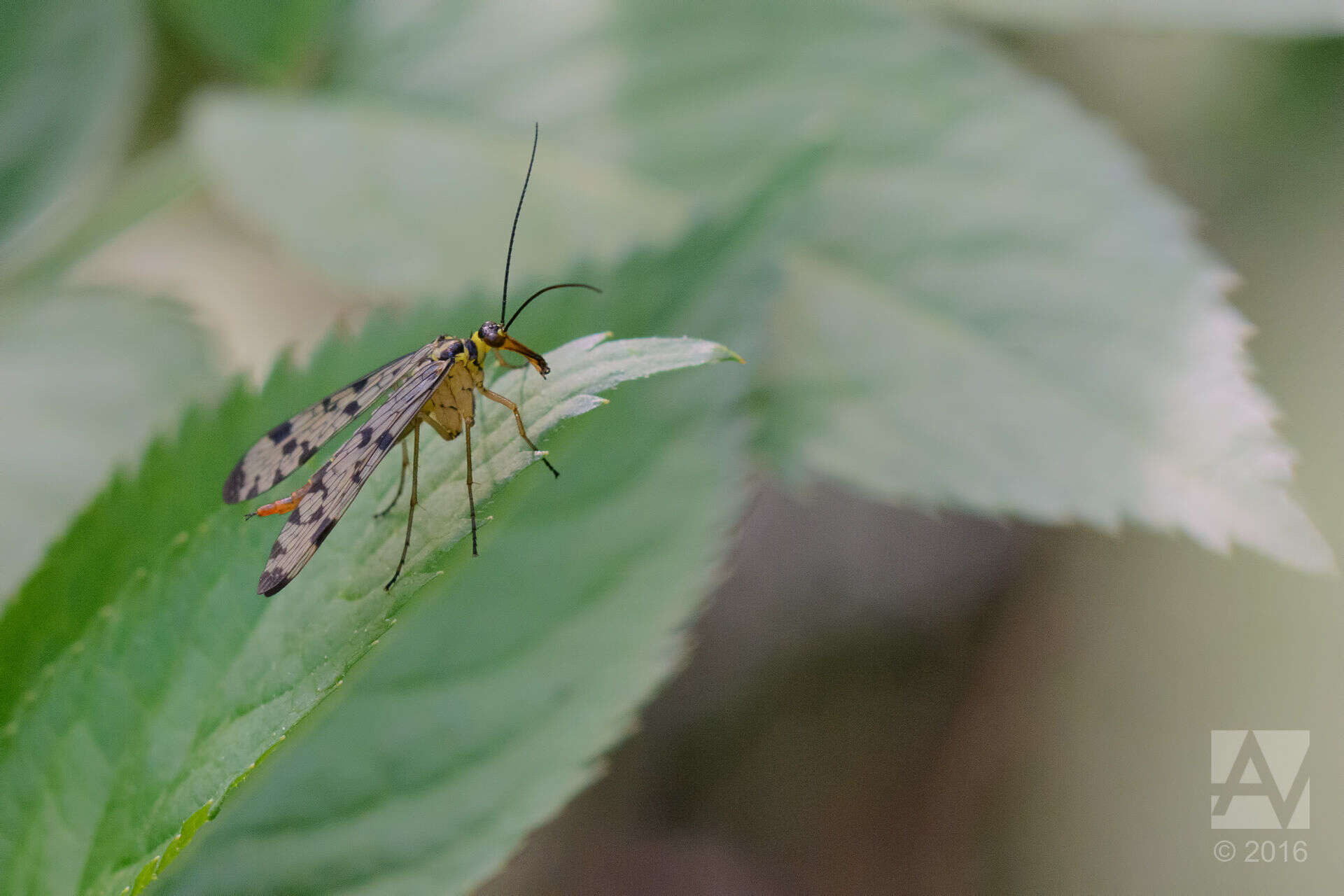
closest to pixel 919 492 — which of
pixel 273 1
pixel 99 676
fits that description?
pixel 99 676

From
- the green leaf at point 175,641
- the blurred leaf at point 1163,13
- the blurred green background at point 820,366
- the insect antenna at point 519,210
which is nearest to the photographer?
the green leaf at point 175,641

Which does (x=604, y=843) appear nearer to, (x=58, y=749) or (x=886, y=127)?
(x=58, y=749)

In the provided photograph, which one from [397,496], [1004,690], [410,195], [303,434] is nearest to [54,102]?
[410,195]

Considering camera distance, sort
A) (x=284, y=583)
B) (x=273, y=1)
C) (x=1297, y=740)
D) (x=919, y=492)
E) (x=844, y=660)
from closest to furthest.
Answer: (x=284, y=583)
(x=919, y=492)
(x=1297, y=740)
(x=273, y=1)
(x=844, y=660)

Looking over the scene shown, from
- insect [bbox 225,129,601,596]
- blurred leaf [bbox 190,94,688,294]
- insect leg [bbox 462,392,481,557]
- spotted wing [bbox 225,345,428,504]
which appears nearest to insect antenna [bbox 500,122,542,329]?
blurred leaf [bbox 190,94,688,294]

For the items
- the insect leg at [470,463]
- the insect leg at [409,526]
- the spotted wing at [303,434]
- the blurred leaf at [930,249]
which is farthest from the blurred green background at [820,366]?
the insect leg at [409,526]

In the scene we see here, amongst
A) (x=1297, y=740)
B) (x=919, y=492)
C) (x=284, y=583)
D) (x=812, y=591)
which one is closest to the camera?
(x=284, y=583)

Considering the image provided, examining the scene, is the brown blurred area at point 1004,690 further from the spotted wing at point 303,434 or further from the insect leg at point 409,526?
the insect leg at point 409,526
